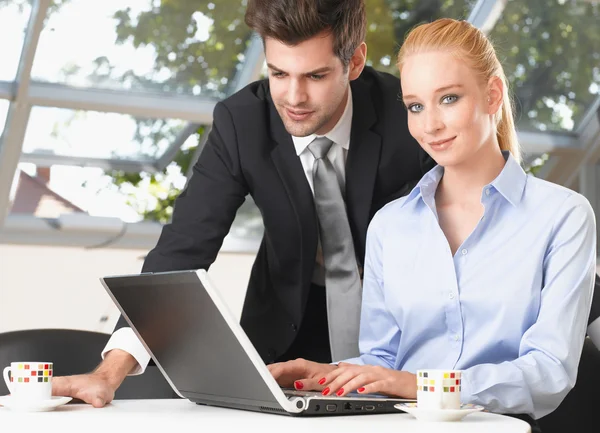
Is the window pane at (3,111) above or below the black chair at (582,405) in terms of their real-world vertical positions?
above

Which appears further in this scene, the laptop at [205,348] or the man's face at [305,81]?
the man's face at [305,81]

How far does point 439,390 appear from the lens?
1.46m

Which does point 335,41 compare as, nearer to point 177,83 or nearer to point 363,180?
point 363,180

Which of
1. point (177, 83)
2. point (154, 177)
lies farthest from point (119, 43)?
point (154, 177)

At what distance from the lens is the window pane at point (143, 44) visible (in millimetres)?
4559

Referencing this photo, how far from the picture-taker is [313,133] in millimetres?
2471

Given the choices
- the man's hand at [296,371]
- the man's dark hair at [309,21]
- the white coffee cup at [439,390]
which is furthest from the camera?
the man's dark hair at [309,21]

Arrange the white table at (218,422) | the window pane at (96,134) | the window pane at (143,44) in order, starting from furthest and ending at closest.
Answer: the window pane at (96,134)
the window pane at (143,44)
the white table at (218,422)

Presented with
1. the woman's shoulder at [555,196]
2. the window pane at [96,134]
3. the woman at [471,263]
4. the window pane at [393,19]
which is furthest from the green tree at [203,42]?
the woman's shoulder at [555,196]

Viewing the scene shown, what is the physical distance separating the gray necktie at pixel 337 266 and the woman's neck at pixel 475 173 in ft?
1.59

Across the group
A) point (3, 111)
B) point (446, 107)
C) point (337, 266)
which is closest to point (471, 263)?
point (446, 107)

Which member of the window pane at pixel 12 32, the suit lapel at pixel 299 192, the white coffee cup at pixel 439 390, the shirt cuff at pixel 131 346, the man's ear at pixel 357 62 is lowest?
the shirt cuff at pixel 131 346

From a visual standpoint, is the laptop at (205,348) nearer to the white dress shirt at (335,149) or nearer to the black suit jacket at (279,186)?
the black suit jacket at (279,186)

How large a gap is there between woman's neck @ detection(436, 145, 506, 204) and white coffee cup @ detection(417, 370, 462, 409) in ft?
2.14
